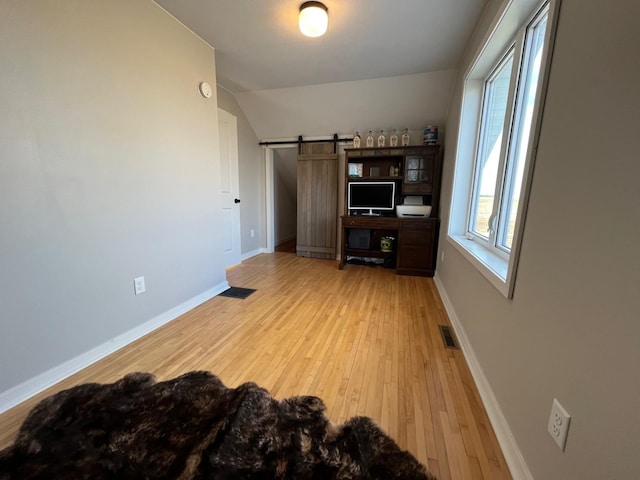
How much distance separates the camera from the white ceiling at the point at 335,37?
1937 mm

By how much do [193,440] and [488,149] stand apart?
2850 mm

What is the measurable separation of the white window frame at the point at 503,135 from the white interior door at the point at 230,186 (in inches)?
110

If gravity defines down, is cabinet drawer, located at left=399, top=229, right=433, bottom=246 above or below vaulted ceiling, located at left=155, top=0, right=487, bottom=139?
below

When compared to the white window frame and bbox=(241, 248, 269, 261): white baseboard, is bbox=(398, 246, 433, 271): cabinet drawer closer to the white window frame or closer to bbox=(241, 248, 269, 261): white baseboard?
the white window frame

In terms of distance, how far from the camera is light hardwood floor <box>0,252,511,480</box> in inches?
45.5

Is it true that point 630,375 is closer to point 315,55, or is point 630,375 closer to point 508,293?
point 508,293

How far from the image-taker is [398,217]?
3.49 meters

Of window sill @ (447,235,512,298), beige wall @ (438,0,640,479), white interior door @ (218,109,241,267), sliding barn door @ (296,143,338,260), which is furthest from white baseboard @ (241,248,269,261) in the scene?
beige wall @ (438,0,640,479)

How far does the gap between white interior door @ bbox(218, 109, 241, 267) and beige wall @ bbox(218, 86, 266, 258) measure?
20 cm

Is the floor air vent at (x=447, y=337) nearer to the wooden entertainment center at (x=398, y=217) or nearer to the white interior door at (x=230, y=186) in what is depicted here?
the wooden entertainment center at (x=398, y=217)

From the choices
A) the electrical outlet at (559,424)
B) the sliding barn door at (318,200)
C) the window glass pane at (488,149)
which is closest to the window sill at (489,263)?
the window glass pane at (488,149)

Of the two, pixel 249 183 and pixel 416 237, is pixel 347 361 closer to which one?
pixel 416 237

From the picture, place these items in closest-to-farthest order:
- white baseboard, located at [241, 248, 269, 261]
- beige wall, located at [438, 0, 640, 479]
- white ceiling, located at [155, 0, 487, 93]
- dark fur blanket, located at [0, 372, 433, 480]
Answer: beige wall, located at [438, 0, 640, 479], dark fur blanket, located at [0, 372, 433, 480], white ceiling, located at [155, 0, 487, 93], white baseboard, located at [241, 248, 269, 261]

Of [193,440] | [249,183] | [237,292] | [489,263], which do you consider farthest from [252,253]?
[489,263]
